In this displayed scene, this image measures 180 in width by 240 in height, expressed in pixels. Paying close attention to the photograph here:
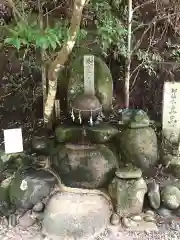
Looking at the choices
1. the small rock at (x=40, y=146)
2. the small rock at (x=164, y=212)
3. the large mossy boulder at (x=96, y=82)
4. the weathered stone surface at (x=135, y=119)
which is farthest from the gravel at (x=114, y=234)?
the large mossy boulder at (x=96, y=82)

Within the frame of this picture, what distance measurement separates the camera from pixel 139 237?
3.67 m

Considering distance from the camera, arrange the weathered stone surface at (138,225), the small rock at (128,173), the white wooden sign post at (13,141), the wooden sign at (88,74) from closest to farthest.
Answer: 1. the weathered stone surface at (138,225)
2. the small rock at (128,173)
3. the white wooden sign post at (13,141)
4. the wooden sign at (88,74)

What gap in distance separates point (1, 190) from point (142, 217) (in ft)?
5.78

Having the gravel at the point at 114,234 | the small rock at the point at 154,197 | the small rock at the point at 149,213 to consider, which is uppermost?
the small rock at the point at 154,197

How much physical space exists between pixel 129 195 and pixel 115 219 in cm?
33

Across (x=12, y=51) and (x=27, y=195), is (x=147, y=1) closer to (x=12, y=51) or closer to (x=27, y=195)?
(x=12, y=51)

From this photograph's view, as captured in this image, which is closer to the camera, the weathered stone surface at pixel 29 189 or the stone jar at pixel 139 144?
the weathered stone surface at pixel 29 189

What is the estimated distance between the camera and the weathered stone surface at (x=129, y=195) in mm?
3855

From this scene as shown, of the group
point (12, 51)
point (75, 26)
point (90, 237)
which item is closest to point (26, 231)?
point (90, 237)

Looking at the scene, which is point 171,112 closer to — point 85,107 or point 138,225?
point 85,107

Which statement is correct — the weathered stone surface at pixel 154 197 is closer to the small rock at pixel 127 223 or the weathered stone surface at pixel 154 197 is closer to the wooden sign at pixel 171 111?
the small rock at pixel 127 223

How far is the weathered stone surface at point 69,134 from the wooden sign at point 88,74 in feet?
2.09

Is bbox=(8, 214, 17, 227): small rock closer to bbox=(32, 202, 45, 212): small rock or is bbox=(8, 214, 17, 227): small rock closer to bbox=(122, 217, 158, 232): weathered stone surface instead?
bbox=(32, 202, 45, 212): small rock

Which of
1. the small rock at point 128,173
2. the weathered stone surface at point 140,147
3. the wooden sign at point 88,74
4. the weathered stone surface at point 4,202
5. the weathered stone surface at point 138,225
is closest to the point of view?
the weathered stone surface at point 138,225
